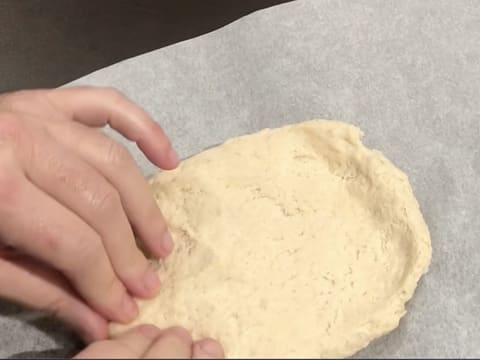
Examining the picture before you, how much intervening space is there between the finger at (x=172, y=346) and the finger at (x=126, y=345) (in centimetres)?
1

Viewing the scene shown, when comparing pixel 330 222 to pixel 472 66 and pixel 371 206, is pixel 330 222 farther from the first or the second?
pixel 472 66

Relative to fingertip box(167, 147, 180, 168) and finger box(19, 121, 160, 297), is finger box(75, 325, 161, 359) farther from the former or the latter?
fingertip box(167, 147, 180, 168)

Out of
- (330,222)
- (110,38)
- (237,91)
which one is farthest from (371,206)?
(110,38)

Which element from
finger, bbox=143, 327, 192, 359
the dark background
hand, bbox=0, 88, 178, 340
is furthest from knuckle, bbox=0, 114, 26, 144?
the dark background

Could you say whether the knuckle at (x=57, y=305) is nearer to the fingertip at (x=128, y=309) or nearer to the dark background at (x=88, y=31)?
the fingertip at (x=128, y=309)

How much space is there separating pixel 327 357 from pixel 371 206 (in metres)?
0.16

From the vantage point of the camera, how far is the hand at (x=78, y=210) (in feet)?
1.89

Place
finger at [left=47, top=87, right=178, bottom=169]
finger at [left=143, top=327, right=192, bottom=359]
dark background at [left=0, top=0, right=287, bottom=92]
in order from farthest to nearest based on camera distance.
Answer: dark background at [left=0, top=0, right=287, bottom=92], finger at [left=47, top=87, right=178, bottom=169], finger at [left=143, top=327, right=192, bottom=359]

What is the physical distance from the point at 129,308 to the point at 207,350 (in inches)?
3.5

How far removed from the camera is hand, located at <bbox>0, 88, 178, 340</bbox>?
1.89ft

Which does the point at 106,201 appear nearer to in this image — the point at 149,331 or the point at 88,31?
the point at 149,331

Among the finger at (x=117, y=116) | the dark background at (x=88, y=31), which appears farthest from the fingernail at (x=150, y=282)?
the dark background at (x=88, y=31)

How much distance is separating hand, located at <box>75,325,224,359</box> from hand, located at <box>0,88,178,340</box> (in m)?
0.04

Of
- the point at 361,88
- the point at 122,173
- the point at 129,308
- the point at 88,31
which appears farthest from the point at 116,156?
the point at 88,31
